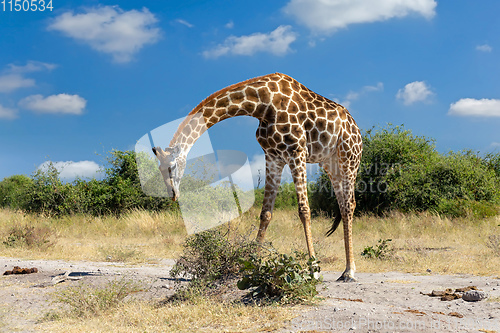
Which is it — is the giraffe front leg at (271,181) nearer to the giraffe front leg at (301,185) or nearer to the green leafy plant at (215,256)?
the giraffe front leg at (301,185)

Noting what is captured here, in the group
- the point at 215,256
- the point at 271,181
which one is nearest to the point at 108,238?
the point at 215,256

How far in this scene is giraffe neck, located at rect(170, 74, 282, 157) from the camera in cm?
607

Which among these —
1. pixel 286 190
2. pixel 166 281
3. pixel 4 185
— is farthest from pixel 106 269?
pixel 4 185

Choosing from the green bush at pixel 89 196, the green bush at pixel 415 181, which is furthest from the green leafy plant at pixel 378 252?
the green bush at pixel 89 196

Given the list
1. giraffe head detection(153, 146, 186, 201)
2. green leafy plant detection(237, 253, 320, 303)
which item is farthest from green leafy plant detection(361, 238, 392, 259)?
giraffe head detection(153, 146, 186, 201)

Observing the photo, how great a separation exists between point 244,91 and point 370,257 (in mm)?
5528

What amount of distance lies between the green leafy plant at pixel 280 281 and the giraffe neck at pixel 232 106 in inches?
78.1

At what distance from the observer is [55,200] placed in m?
20.1

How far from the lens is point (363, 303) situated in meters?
5.26

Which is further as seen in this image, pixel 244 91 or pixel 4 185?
pixel 4 185

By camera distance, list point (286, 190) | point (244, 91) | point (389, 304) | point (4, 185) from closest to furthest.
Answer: point (389, 304)
point (244, 91)
point (286, 190)
point (4, 185)

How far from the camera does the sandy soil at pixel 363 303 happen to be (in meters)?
4.39

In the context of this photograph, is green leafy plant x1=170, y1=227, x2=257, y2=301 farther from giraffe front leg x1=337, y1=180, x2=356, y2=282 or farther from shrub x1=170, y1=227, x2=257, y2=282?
giraffe front leg x1=337, y1=180, x2=356, y2=282

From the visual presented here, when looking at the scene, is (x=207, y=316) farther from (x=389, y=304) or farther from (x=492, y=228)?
(x=492, y=228)
